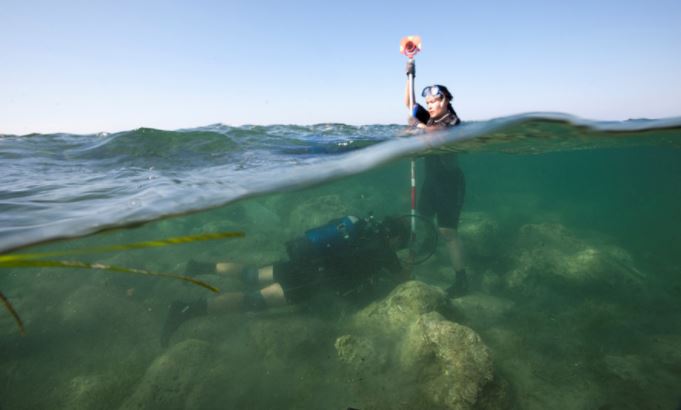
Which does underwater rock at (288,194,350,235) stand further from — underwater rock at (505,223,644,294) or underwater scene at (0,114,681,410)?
underwater rock at (505,223,644,294)

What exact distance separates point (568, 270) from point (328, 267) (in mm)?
9146

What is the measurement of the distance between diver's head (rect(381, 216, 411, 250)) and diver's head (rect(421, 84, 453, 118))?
351 cm

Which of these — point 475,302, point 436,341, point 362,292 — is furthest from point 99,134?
point 475,302

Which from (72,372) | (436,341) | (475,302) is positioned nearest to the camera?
(436,341)

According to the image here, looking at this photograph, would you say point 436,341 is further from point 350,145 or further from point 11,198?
point 11,198

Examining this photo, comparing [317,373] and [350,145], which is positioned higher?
[350,145]

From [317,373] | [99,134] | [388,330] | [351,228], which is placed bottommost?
[317,373]

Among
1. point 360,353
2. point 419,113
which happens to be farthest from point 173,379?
point 419,113

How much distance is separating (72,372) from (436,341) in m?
8.77

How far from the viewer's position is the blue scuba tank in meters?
7.65

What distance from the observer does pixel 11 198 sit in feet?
20.1

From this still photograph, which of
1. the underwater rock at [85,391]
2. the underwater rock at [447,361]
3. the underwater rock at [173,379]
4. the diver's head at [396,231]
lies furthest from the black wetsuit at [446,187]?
the underwater rock at [85,391]

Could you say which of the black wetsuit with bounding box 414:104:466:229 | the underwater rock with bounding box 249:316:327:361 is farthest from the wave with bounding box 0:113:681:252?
the underwater rock with bounding box 249:316:327:361

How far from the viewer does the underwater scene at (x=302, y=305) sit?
570cm
